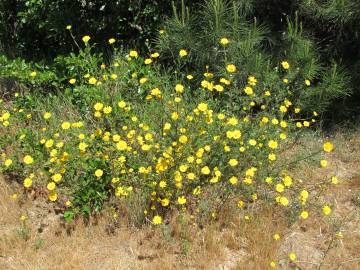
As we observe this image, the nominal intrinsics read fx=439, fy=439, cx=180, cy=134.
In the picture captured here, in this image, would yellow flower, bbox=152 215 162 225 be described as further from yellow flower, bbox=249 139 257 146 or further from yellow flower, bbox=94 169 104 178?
yellow flower, bbox=249 139 257 146

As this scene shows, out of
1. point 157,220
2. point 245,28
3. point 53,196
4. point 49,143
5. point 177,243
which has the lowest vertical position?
point 177,243

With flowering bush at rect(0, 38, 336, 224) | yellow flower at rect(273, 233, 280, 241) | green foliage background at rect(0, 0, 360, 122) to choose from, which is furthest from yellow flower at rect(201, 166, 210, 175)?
green foliage background at rect(0, 0, 360, 122)

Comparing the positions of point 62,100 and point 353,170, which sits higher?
point 62,100

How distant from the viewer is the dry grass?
278 cm

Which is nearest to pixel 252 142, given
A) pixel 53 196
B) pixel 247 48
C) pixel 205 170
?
pixel 205 170

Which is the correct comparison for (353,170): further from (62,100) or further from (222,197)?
(62,100)

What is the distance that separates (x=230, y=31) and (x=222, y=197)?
1524 millimetres

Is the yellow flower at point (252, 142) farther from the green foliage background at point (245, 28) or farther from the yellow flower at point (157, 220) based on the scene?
the green foliage background at point (245, 28)

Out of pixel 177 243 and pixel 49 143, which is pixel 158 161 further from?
pixel 49 143

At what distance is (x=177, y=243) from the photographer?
287 centimetres

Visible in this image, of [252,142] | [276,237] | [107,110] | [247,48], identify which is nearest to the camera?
[276,237]

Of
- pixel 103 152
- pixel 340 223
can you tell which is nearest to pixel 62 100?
pixel 103 152

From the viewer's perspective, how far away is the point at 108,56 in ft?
14.7

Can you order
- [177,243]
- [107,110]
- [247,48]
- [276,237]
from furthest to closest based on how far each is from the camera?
[247,48]
[107,110]
[177,243]
[276,237]
